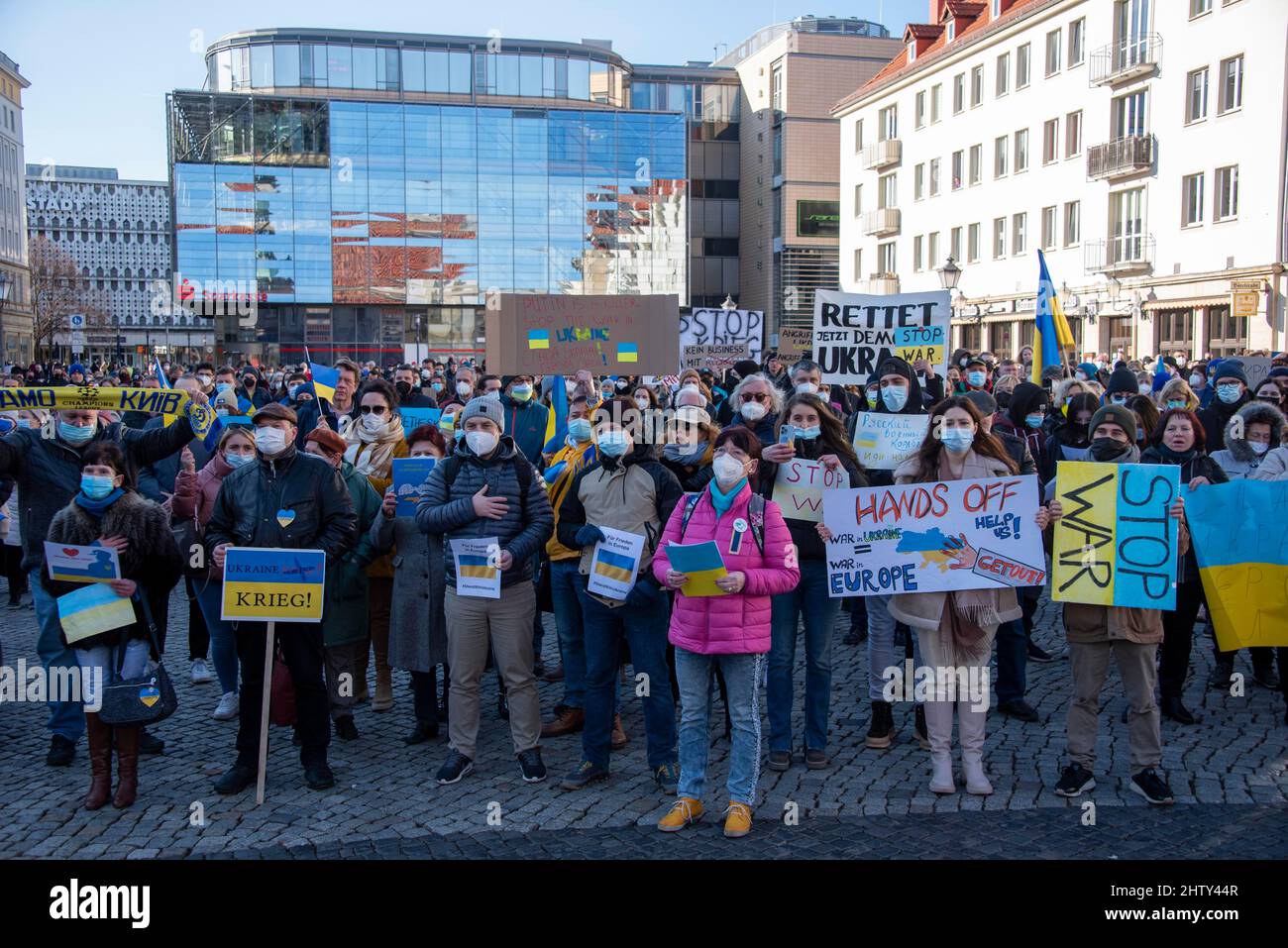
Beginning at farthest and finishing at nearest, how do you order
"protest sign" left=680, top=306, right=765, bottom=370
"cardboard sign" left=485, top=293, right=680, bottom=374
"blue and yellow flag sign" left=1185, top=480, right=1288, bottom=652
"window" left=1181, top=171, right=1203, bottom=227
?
"window" left=1181, top=171, right=1203, bottom=227
"protest sign" left=680, top=306, right=765, bottom=370
"cardboard sign" left=485, top=293, right=680, bottom=374
"blue and yellow flag sign" left=1185, top=480, right=1288, bottom=652

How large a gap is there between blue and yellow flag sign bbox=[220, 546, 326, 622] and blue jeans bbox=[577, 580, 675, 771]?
1.49m

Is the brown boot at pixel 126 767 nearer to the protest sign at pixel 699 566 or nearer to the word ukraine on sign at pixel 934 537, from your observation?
the protest sign at pixel 699 566

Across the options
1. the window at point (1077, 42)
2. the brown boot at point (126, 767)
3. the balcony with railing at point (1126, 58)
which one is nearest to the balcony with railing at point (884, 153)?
the window at point (1077, 42)

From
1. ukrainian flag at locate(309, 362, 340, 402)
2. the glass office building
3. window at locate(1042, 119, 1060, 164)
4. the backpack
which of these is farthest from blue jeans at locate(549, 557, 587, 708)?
the glass office building

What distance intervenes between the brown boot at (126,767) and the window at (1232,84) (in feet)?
104

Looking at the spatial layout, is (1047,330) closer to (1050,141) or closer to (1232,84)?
(1232,84)

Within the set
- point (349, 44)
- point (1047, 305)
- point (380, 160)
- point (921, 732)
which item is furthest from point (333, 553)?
point (349, 44)

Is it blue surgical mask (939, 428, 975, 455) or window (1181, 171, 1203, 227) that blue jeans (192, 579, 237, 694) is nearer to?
blue surgical mask (939, 428, 975, 455)

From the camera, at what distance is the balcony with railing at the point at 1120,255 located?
33188 millimetres

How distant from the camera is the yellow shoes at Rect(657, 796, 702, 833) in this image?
5.51m

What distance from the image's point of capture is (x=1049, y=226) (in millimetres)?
38938
